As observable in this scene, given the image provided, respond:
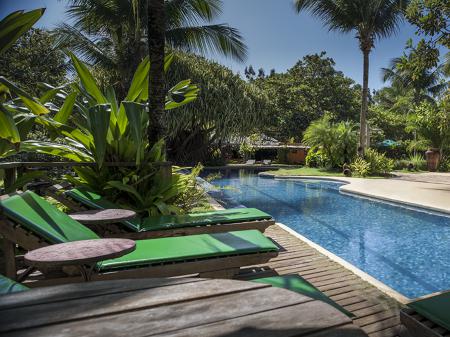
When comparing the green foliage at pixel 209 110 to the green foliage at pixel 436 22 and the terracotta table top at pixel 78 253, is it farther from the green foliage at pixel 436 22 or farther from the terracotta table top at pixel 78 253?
the terracotta table top at pixel 78 253

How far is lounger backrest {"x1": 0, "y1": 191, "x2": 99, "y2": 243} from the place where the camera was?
2.21 m

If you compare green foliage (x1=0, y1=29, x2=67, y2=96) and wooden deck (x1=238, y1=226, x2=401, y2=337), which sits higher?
green foliage (x1=0, y1=29, x2=67, y2=96)

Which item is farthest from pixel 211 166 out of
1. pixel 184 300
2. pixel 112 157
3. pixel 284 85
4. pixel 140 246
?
pixel 184 300

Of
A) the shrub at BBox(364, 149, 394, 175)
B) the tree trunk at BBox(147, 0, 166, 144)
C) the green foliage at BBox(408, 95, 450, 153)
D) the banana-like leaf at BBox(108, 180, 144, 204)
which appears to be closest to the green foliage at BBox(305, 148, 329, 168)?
the shrub at BBox(364, 149, 394, 175)

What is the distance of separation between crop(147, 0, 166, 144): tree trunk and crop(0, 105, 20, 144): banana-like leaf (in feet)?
8.91

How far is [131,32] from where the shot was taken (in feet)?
43.9

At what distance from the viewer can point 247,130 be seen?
68.6 ft

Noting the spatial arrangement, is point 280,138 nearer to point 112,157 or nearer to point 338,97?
point 338,97

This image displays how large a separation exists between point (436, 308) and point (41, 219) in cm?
274

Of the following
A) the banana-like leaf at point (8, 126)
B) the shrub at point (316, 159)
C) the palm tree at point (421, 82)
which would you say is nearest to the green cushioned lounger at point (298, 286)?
the banana-like leaf at point (8, 126)

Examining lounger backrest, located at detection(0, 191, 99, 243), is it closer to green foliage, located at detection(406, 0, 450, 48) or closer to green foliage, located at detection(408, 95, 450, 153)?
green foliage, located at detection(406, 0, 450, 48)

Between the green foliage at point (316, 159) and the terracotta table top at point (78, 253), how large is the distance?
59.1ft

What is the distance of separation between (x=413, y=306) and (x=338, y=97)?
3304 cm

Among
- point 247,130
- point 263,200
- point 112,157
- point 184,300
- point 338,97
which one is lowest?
point 263,200
